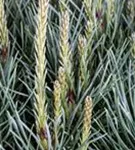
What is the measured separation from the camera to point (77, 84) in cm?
59

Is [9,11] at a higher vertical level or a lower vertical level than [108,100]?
higher

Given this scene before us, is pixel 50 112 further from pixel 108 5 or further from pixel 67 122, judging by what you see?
pixel 108 5

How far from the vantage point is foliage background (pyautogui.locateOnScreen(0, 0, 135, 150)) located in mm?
517

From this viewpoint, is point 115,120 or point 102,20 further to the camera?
point 102,20

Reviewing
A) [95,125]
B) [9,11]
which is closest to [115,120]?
[95,125]

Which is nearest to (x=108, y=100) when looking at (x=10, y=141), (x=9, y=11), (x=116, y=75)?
(x=116, y=75)

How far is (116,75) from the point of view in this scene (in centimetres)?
59

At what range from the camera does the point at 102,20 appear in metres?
0.68

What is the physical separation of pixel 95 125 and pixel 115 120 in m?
0.04

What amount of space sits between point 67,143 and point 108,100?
92 mm

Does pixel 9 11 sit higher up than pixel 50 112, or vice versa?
pixel 9 11

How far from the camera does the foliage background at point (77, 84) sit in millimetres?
517

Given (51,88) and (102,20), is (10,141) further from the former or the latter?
(102,20)

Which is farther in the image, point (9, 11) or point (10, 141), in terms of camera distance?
point (9, 11)
